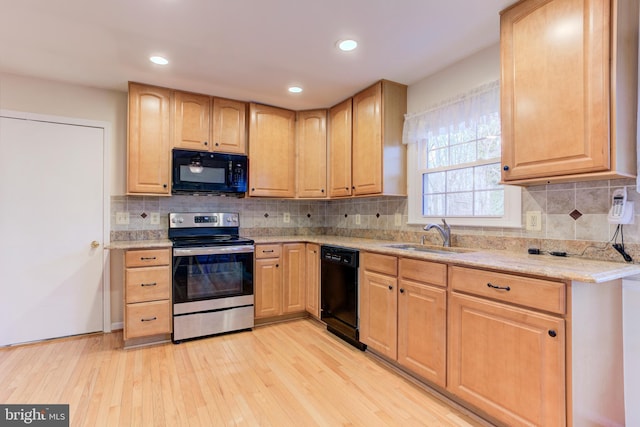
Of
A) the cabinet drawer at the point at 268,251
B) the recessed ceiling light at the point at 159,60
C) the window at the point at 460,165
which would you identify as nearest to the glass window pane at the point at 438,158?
the window at the point at 460,165

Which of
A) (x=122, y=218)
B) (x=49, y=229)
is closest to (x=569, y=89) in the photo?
(x=122, y=218)

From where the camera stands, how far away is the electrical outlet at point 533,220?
2.04 metres

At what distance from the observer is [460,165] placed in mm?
2574

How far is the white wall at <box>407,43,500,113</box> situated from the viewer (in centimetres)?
230

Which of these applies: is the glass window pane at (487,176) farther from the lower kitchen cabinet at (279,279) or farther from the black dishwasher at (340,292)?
the lower kitchen cabinet at (279,279)

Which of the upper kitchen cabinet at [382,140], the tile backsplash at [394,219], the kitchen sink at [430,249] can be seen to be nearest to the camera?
the tile backsplash at [394,219]

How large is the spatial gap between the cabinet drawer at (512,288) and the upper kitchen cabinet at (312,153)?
206cm

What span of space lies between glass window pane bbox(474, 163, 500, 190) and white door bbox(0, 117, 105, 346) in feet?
10.9

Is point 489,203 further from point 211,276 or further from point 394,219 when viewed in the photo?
point 211,276

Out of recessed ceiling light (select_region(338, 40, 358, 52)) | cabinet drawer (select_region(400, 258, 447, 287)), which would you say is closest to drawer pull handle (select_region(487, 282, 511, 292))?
cabinet drawer (select_region(400, 258, 447, 287))

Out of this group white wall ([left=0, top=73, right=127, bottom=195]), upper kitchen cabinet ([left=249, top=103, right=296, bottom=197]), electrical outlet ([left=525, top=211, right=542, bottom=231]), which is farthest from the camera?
upper kitchen cabinet ([left=249, top=103, right=296, bottom=197])

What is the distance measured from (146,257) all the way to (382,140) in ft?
7.42

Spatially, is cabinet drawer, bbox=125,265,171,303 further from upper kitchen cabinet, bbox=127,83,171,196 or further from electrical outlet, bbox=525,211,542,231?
electrical outlet, bbox=525,211,542,231

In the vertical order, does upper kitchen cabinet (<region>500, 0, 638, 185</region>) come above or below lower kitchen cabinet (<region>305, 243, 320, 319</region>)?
above
